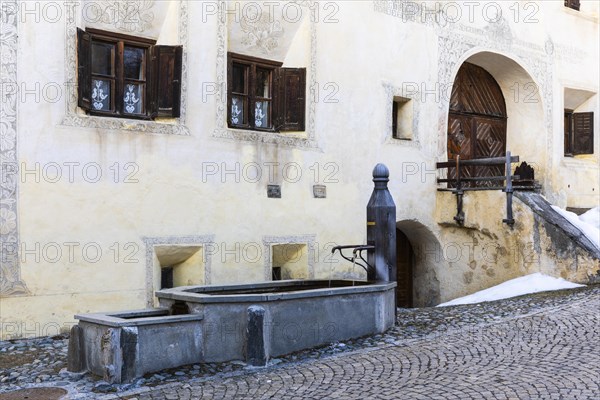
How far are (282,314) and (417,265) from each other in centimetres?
831

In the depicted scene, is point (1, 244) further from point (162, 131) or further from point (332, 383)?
point (332, 383)

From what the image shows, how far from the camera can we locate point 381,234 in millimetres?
8828

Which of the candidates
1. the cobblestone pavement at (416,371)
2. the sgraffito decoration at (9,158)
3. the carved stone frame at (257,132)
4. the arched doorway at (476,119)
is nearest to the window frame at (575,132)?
the arched doorway at (476,119)

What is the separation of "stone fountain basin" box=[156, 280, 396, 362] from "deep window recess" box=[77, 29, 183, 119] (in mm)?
3461

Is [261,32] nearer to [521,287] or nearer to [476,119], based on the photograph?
[521,287]

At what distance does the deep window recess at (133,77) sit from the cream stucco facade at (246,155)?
18cm

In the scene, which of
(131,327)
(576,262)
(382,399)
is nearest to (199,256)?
(131,327)

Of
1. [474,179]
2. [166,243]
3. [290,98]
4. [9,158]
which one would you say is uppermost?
[290,98]

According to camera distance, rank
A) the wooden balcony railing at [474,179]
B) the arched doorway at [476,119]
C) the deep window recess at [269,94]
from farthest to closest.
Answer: the arched doorway at [476,119]
the wooden balcony railing at [474,179]
the deep window recess at [269,94]

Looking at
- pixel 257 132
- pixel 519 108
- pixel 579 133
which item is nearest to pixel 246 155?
pixel 257 132

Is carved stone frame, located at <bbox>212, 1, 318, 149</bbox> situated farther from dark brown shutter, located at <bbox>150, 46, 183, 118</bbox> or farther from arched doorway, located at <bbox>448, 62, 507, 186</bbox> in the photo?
arched doorway, located at <bbox>448, 62, 507, 186</bbox>

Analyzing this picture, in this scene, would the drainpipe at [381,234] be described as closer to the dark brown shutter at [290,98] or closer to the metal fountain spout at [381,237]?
the metal fountain spout at [381,237]

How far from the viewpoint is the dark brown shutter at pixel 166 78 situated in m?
10.4

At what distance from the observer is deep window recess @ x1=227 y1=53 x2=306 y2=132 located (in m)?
11.7
